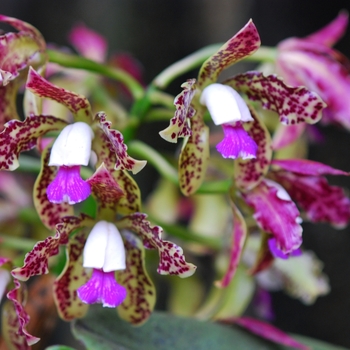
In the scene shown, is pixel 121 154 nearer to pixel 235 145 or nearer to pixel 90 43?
pixel 235 145

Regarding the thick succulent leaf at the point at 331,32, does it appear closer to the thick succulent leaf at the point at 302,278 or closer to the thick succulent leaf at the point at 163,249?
the thick succulent leaf at the point at 302,278

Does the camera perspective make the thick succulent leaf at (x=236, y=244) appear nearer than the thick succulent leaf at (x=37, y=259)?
No

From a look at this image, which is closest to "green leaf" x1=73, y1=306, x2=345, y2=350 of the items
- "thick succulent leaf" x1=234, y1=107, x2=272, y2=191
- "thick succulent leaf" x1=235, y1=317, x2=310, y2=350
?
"thick succulent leaf" x1=235, y1=317, x2=310, y2=350

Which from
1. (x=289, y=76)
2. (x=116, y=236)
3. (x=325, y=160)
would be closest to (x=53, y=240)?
(x=116, y=236)

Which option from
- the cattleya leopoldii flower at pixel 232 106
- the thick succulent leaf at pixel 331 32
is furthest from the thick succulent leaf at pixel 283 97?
the thick succulent leaf at pixel 331 32

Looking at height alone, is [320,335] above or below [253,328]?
below

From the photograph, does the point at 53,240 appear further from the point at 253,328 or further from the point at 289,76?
the point at 289,76

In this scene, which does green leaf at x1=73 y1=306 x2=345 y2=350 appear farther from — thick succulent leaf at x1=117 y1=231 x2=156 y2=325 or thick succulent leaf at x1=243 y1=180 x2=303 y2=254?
thick succulent leaf at x1=243 y1=180 x2=303 y2=254
